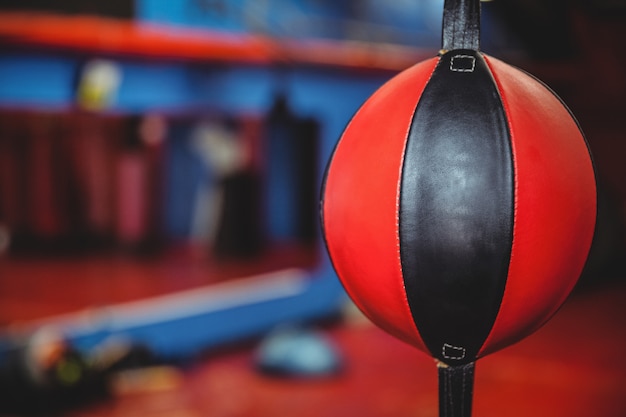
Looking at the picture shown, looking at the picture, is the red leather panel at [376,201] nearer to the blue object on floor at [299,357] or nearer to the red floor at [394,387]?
the red floor at [394,387]

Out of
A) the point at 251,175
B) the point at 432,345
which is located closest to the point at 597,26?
the point at 251,175

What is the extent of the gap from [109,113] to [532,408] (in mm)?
2307

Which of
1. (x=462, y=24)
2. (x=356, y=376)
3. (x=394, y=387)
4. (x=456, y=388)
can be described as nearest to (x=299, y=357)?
(x=356, y=376)

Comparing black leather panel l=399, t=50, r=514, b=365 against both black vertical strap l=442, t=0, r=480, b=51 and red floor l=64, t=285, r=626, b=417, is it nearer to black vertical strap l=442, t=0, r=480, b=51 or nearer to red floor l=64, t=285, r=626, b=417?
black vertical strap l=442, t=0, r=480, b=51

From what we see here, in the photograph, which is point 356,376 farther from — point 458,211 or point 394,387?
point 458,211

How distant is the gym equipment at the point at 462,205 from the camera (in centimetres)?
113

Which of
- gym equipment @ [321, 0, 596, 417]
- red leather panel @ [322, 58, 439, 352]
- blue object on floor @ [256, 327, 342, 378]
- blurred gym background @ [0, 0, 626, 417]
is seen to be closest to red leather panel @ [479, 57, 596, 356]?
gym equipment @ [321, 0, 596, 417]

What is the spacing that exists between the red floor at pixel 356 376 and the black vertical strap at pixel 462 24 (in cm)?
229

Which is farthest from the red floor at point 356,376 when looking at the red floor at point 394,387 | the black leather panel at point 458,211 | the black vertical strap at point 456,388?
the black leather panel at point 458,211

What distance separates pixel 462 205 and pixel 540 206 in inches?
4.8

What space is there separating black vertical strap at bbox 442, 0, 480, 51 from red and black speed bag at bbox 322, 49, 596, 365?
0.02 metres

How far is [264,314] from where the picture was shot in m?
4.49

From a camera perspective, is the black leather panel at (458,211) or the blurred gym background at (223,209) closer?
the black leather panel at (458,211)

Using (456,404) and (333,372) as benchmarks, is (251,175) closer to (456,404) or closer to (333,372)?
(333,372)
